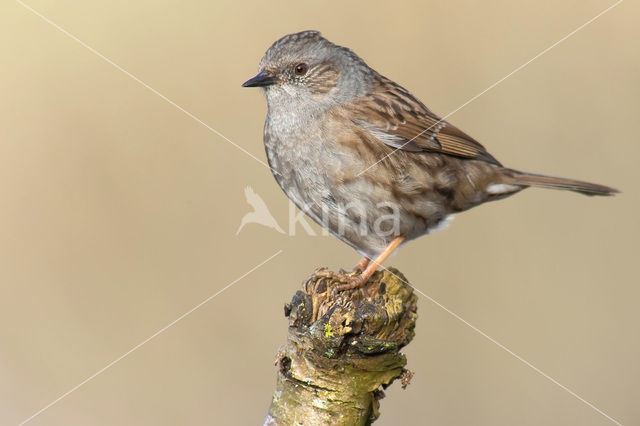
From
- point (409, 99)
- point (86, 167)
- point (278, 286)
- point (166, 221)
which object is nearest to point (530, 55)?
point (409, 99)

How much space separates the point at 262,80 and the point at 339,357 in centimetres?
220

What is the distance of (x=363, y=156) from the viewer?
4336mm

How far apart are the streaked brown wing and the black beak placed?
1.63 feet

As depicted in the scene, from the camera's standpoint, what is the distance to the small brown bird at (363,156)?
4.32m

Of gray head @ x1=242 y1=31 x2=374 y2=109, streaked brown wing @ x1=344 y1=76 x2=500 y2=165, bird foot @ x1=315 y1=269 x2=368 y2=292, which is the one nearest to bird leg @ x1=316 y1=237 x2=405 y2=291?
bird foot @ x1=315 y1=269 x2=368 y2=292

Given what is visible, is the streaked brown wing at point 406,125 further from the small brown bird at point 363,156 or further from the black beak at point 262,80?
the black beak at point 262,80

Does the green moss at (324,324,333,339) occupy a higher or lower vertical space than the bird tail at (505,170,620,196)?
higher

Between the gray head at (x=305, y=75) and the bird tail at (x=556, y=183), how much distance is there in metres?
1.14

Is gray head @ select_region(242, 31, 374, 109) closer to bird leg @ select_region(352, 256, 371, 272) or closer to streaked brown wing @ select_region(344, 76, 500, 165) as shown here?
streaked brown wing @ select_region(344, 76, 500, 165)

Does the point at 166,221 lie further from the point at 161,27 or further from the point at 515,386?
the point at 515,386

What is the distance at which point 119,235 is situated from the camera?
19.3 feet

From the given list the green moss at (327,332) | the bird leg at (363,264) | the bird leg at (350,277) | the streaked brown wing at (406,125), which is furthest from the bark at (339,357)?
the streaked brown wing at (406,125)

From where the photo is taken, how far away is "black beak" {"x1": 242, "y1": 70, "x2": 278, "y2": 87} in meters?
4.48

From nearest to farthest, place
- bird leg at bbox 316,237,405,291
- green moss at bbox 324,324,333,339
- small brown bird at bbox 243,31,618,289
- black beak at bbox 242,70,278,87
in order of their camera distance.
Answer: green moss at bbox 324,324,333,339 → bird leg at bbox 316,237,405,291 → small brown bird at bbox 243,31,618,289 → black beak at bbox 242,70,278,87
